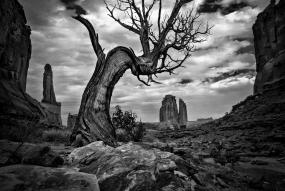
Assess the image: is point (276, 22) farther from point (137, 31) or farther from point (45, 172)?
point (45, 172)

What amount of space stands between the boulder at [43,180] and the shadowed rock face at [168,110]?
95943 millimetres

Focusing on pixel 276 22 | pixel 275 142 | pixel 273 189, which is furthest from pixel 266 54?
pixel 273 189

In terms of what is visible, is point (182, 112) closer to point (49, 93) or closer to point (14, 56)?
point (49, 93)

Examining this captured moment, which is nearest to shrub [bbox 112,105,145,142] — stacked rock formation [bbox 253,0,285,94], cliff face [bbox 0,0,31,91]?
cliff face [bbox 0,0,31,91]

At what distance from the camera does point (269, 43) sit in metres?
44.9

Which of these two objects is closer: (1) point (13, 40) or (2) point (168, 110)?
(1) point (13, 40)

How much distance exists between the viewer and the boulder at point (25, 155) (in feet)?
9.11

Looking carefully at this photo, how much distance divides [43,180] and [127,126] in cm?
773

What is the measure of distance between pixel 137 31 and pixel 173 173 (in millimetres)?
8996

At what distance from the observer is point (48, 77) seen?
51938 millimetres

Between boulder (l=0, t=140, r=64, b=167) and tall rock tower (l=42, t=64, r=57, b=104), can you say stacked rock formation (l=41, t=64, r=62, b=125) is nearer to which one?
tall rock tower (l=42, t=64, r=57, b=104)

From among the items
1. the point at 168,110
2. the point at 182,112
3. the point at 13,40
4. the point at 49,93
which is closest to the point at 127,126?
the point at 13,40

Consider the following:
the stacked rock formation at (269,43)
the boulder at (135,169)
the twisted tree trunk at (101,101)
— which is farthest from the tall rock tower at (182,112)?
the boulder at (135,169)

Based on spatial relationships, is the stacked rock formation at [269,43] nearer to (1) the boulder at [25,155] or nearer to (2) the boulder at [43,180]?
(1) the boulder at [25,155]
